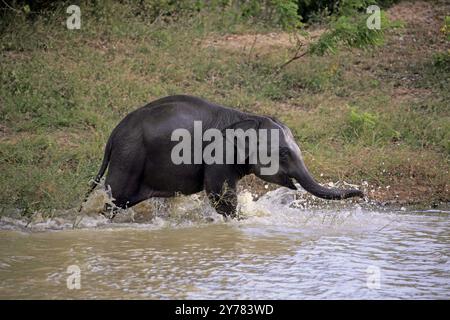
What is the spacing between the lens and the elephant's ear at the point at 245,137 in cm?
938

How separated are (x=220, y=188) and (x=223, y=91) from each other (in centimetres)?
496

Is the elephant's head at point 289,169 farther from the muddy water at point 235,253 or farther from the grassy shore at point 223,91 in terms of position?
the grassy shore at point 223,91

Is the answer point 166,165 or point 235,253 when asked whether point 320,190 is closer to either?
point 235,253

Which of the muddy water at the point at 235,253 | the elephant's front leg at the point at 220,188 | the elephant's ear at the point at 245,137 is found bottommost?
the muddy water at the point at 235,253

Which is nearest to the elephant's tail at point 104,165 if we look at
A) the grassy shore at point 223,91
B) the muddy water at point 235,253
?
the muddy water at point 235,253

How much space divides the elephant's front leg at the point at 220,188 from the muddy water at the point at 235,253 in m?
0.26

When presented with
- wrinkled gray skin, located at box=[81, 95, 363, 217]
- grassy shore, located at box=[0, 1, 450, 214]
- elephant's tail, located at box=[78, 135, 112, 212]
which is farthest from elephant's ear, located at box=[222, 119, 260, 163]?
grassy shore, located at box=[0, 1, 450, 214]

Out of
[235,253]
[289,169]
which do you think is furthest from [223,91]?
Result: [235,253]

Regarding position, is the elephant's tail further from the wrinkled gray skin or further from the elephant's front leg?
the elephant's front leg

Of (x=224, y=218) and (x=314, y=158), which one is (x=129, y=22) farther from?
(x=224, y=218)

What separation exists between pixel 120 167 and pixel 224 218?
119cm

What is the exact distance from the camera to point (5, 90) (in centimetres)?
1323

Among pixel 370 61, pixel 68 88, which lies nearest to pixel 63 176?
pixel 68 88

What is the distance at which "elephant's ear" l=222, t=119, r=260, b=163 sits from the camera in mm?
9375
